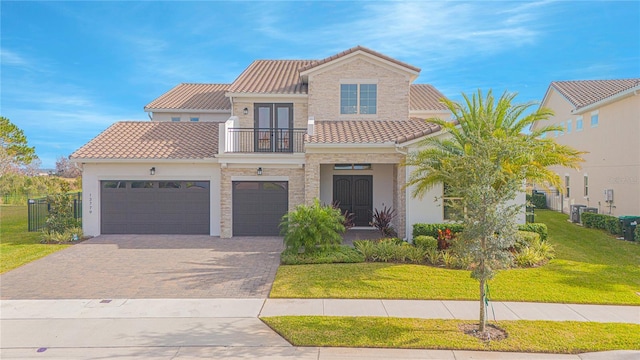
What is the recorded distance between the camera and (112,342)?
22.1ft

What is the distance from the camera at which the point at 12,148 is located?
120ft

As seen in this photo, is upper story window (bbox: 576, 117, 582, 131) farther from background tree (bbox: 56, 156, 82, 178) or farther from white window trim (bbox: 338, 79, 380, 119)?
background tree (bbox: 56, 156, 82, 178)

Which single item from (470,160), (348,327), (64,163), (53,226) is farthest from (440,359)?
(64,163)

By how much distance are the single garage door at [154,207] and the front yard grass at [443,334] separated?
10.4 meters

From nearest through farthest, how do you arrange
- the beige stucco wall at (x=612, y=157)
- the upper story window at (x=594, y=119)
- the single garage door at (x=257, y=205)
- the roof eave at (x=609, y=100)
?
the single garage door at (x=257, y=205) → the roof eave at (x=609, y=100) → the beige stucco wall at (x=612, y=157) → the upper story window at (x=594, y=119)

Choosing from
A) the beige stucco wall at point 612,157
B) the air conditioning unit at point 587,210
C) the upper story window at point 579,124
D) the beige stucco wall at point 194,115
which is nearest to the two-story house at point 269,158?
the beige stucco wall at point 194,115

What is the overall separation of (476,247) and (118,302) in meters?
7.40

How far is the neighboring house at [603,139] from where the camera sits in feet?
59.5

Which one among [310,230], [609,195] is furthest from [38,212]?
[609,195]

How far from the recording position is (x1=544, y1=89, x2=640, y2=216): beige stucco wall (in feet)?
59.1

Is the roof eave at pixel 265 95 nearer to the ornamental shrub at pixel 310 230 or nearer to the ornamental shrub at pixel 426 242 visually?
the ornamental shrub at pixel 310 230

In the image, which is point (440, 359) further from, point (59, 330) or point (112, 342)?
point (59, 330)

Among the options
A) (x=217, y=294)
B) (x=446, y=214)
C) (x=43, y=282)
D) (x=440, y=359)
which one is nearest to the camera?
(x=440, y=359)

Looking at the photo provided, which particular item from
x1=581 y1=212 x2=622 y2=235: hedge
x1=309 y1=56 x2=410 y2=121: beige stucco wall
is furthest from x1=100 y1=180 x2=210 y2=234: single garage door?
x1=581 y1=212 x2=622 y2=235: hedge
